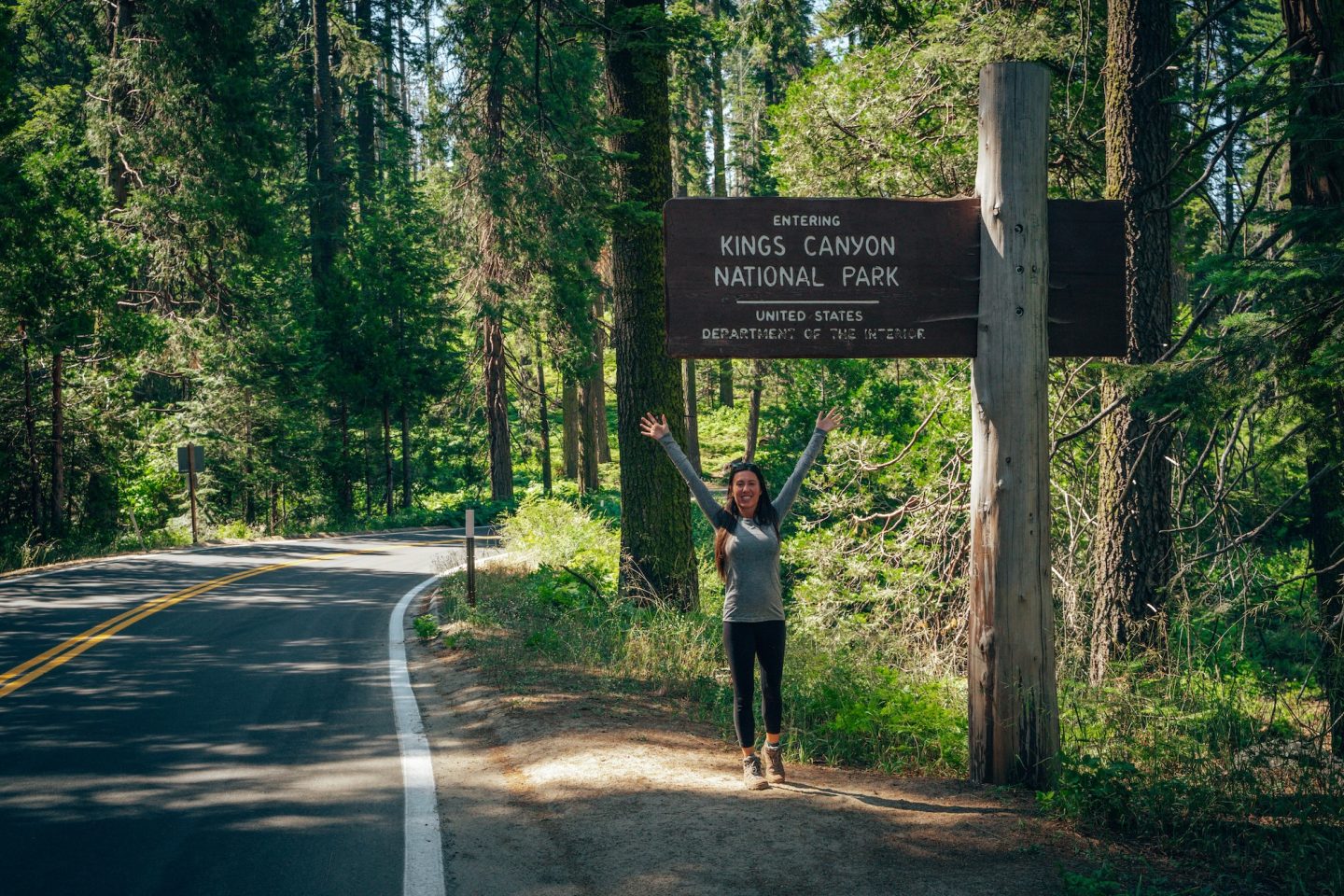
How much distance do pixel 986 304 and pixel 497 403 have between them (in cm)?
2751

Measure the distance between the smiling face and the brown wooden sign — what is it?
78 cm

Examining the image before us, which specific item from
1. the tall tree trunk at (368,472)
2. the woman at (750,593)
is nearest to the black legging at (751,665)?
the woman at (750,593)

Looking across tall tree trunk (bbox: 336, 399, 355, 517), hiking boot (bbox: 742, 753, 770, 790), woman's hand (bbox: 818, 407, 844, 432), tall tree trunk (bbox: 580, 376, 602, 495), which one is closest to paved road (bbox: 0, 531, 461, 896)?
hiking boot (bbox: 742, 753, 770, 790)

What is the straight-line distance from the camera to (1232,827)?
17.1 ft

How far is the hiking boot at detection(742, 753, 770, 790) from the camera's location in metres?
5.86

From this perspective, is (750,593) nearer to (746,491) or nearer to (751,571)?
(751,571)

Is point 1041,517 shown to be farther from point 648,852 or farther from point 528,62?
point 528,62

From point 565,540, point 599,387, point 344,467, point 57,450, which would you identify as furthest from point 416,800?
point 599,387

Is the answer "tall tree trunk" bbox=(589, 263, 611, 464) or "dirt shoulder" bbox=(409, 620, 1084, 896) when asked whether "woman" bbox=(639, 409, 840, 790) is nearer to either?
"dirt shoulder" bbox=(409, 620, 1084, 896)

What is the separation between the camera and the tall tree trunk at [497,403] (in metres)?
31.5

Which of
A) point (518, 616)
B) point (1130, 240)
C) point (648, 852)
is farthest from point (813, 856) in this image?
point (518, 616)

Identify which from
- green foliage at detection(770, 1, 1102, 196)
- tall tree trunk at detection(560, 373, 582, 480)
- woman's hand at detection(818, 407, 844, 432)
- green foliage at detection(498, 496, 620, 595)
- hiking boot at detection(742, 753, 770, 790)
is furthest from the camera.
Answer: tall tree trunk at detection(560, 373, 582, 480)

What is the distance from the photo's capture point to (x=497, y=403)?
106 feet

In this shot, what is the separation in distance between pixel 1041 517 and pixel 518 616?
8021 mm
